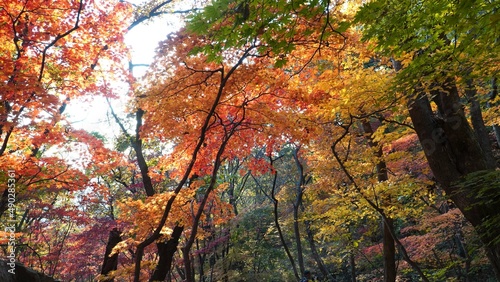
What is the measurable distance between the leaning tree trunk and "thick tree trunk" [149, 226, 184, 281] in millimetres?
5797

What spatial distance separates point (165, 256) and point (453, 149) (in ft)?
21.0

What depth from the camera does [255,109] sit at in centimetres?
555

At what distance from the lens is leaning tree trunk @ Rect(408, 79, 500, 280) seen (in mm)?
4293

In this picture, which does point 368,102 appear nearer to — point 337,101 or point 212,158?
point 337,101

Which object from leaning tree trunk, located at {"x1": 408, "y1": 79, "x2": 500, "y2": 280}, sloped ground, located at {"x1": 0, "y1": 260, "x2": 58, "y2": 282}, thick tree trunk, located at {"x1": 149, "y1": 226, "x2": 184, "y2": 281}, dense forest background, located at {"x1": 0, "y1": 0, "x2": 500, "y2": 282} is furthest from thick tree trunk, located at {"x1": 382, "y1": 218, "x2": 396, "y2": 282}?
sloped ground, located at {"x1": 0, "y1": 260, "x2": 58, "y2": 282}

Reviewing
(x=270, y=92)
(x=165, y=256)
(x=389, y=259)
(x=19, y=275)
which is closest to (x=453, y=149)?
(x=270, y=92)

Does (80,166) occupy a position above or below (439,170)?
above

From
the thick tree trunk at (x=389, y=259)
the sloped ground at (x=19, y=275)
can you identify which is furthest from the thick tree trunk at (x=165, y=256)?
the thick tree trunk at (x=389, y=259)

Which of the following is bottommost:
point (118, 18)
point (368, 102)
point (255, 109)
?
point (368, 102)

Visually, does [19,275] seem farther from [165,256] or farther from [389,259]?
[389,259]

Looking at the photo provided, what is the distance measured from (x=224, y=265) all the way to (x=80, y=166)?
7.79 meters

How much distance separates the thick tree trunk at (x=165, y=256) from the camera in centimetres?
744

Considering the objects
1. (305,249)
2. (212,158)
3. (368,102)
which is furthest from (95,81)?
(305,249)

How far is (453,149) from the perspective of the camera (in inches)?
181
